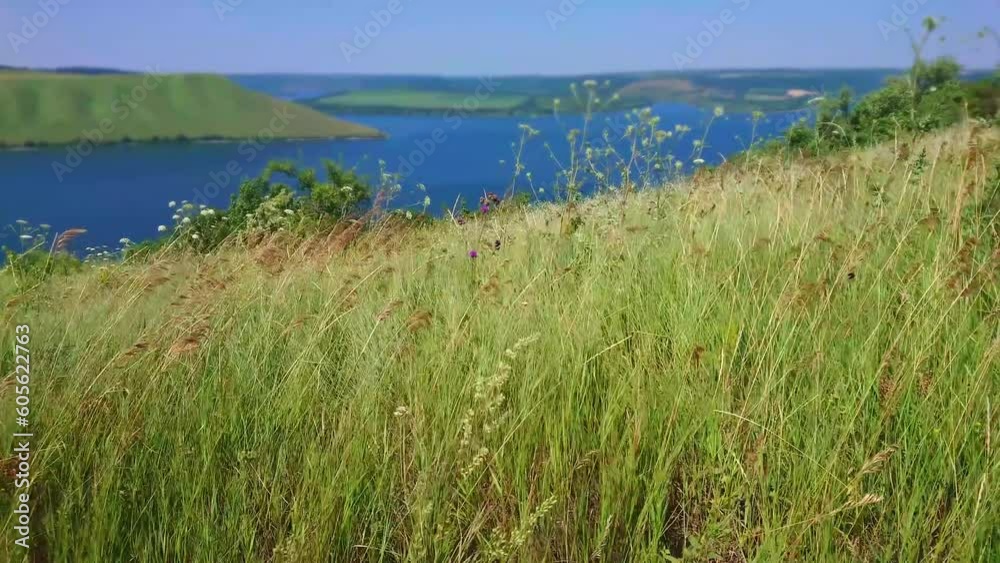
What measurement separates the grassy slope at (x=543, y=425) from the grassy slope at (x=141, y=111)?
104 m

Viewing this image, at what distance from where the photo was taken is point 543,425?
6.23 ft

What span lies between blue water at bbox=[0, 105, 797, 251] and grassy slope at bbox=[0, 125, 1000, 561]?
2.34 metres

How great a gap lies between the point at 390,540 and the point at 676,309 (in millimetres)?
1242

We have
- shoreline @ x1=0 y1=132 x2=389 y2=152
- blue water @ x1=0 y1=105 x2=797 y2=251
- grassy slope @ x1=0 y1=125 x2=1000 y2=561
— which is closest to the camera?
grassy slope @ x1=0 y1=125 x2=1000 y2=561

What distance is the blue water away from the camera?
5.55 m

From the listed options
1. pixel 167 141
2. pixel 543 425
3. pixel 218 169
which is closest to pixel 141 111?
pixel 167 141

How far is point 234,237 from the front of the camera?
19.6 feet

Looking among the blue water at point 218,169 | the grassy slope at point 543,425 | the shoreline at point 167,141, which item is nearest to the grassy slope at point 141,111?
the shoreline at point 167,141

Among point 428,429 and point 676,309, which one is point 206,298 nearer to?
point 428,429

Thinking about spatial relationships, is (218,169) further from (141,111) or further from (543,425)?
(543,425)

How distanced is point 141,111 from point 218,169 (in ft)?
160

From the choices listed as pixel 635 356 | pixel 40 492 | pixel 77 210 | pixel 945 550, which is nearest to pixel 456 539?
pixel 635 356

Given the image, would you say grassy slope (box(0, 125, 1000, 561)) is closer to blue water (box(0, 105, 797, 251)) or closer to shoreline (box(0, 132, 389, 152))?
blue water (box(0, 105, 797, 251))

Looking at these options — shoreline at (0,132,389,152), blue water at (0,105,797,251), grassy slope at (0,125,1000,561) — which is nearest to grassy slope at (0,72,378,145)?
shoreline at (0,132,389,152)
